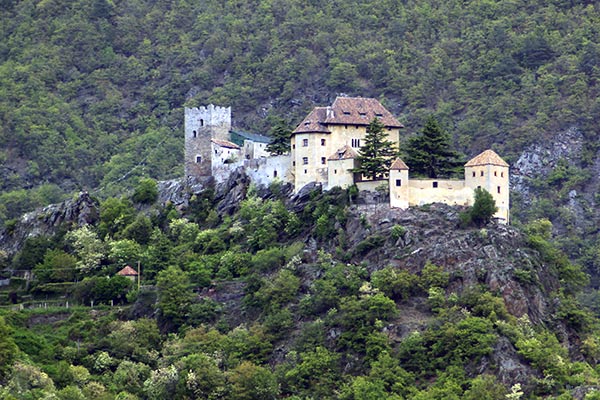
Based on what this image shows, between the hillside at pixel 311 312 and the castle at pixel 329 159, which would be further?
the castle at pixel 329 159

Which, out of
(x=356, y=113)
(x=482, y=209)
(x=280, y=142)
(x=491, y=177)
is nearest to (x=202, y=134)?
(x=280, y=142)

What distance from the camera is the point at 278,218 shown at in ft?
404

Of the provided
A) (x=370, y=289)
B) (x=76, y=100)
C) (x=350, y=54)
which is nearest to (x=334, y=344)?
(x=370, y=289)

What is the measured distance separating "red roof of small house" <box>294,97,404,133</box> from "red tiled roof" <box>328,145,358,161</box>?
206 centimetres

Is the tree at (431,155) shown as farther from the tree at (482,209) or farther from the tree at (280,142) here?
the tree at (280,142)

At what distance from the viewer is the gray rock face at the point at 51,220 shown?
13475cm

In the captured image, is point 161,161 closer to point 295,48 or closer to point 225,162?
point 295,48

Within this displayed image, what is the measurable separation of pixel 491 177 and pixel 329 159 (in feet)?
35.2

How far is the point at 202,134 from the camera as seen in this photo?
133375 mm

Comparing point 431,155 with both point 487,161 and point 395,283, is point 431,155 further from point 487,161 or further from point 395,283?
point 395,283

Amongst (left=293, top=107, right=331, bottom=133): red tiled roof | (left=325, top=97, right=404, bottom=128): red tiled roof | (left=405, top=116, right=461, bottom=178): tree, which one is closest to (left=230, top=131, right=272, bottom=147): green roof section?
(left=293, top=107, right=331, bottom=133): red tiled roof

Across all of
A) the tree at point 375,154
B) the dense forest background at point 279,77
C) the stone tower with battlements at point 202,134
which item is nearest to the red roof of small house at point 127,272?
the stone tower with battlements at point 202,134

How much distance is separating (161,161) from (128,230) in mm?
41742

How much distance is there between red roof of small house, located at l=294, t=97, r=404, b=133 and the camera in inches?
4862
